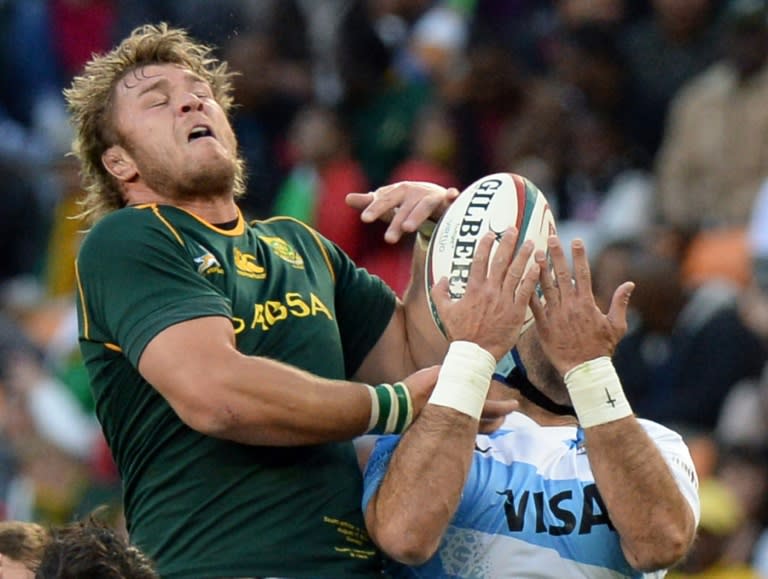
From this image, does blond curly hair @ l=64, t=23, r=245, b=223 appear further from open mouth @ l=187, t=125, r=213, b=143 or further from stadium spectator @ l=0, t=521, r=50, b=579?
stadium spectator @ l=0, t=521, r=50, b=579

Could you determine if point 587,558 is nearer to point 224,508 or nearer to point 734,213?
point 224,508

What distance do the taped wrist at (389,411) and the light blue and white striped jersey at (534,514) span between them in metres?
0.17

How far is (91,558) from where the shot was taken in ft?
13.4

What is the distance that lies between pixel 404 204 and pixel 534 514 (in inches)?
42.2

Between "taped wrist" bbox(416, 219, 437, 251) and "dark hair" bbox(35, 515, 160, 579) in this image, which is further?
"taped wrist" bbox(416, 219, 437, 251)

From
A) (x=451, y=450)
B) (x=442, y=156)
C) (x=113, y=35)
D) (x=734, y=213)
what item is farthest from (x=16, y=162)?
(x=451, y=450)

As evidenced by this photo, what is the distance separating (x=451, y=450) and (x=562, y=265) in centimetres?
59

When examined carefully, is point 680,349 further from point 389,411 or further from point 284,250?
point 389,411

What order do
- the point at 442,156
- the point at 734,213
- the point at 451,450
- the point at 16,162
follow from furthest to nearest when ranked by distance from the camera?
1. the point at 16,162
2. the point at 442,156
3. the point at 734,213
4. the point at 451,450

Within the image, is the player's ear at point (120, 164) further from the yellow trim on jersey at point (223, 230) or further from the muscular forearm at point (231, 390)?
the muscular forearm at point (231, 390)

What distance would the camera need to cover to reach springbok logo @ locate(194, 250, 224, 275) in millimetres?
5082

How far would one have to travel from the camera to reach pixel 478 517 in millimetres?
5180

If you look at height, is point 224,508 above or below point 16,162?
below

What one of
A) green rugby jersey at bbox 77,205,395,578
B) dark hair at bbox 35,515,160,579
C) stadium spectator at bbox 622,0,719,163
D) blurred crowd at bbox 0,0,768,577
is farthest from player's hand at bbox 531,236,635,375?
stadium spectator at bbox 622,0,719,163
